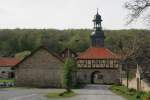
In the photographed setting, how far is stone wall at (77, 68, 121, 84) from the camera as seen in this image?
84562mm

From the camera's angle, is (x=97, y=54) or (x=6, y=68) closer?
(x=97, y=54)

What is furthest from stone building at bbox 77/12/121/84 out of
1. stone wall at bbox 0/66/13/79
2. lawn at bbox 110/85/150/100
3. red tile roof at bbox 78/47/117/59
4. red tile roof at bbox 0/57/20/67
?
lawn at bbox 110/85/150/100

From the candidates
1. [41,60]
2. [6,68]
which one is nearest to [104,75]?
[41,60]

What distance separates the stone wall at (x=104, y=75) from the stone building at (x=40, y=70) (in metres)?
17.4

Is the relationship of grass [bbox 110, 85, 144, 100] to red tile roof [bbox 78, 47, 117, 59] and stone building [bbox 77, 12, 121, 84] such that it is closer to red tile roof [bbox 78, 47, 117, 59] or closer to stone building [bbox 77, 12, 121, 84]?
stone building [bbox 77, 12, 121, 84]

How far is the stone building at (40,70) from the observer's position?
222 ft

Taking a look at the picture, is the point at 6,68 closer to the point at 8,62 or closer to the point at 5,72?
the point at 5,72

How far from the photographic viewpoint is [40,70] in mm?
68688

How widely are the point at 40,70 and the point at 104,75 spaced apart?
67.0ft

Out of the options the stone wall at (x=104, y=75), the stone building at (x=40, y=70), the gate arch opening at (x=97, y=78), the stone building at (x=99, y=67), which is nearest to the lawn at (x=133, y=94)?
the stone building at (x=40, y=70)

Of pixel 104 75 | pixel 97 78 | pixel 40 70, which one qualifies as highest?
pixel 40 70

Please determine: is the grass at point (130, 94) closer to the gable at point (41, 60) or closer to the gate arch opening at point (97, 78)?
the gable at point (41, 60)

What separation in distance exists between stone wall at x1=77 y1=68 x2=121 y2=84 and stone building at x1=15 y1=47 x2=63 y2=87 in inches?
684

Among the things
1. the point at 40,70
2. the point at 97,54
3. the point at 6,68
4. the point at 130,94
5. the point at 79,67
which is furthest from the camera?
the point at 6,68
